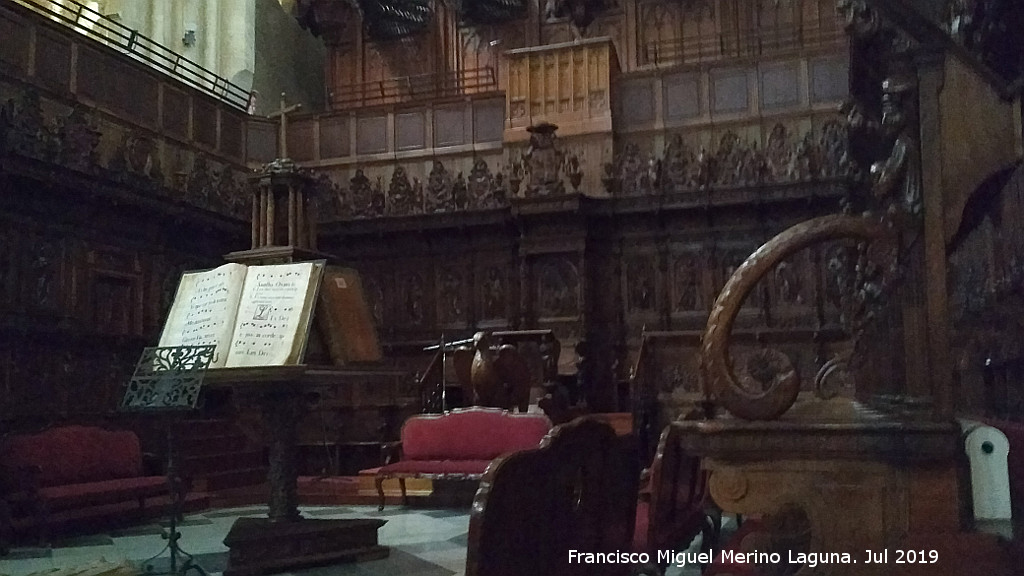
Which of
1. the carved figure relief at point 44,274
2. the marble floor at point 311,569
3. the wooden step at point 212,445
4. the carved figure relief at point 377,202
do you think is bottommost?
the marble floor at point 311,569

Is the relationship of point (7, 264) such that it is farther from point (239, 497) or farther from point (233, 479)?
point (239, 497)

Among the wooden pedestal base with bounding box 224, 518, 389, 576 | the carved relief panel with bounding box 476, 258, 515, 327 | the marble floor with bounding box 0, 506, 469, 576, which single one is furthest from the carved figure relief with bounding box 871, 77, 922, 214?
the carved relief panel with bounding box 476, 258, 515, 327

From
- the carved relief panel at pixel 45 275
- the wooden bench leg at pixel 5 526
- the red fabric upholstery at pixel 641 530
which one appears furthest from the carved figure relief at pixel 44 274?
the red fabric upholstery at pixel 641 530

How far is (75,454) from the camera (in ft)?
23.0

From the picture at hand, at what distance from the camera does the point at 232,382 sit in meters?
4.33

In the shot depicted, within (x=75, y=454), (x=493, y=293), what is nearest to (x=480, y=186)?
(x=493, y=293)

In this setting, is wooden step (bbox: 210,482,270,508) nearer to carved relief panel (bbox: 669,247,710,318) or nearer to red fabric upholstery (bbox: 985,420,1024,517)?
carved relief panel (bbox: 669,247,710,318)

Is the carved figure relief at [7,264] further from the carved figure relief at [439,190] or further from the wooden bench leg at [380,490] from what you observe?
the carved figure relief at [439,190]

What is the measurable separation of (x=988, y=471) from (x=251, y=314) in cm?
A: 347

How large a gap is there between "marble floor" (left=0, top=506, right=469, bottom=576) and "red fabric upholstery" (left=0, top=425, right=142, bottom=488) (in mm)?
639

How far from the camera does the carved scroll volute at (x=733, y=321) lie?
2.01 metres

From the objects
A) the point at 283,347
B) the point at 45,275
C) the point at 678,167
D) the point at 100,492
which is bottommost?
the point at 100,492

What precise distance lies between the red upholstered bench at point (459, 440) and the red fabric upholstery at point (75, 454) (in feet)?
7.49

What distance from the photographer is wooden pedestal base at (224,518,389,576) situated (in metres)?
4.39
